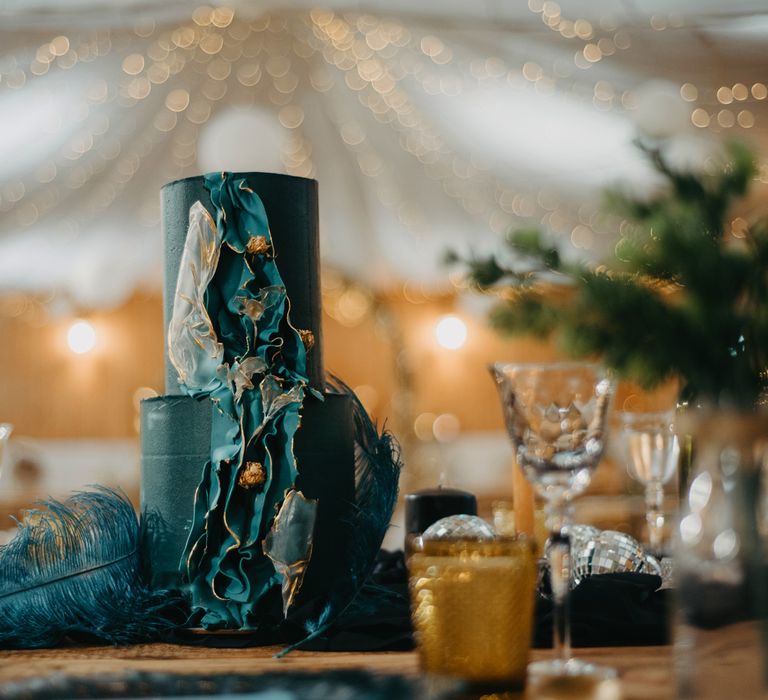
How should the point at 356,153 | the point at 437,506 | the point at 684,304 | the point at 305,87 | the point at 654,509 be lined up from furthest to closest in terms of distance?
1. the point at 356,153
2. the point at 305,87
3. the point at 654,509
4. the point at 437,506
5. the point at 684,304

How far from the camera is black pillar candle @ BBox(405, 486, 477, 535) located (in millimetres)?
1196

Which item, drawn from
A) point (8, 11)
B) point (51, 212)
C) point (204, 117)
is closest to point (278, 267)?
point (8, 11)

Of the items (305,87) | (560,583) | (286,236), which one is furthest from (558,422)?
(305,87)

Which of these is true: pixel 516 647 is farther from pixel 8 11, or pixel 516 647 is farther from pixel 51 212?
pixel 51 212

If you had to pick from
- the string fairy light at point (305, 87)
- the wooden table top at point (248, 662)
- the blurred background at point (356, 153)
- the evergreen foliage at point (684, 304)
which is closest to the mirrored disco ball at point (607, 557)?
the wooden table top at point (248, 662)

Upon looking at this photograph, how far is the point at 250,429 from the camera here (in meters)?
0.92

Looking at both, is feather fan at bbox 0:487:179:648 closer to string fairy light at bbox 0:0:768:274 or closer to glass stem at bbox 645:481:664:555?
glass stem at bbox 645:481:664:555

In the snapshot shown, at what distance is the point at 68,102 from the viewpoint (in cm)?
522

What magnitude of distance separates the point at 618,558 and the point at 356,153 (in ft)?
17.8

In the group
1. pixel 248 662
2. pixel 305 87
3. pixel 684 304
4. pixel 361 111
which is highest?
pixel 305 87

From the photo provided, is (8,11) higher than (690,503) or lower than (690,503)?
higher

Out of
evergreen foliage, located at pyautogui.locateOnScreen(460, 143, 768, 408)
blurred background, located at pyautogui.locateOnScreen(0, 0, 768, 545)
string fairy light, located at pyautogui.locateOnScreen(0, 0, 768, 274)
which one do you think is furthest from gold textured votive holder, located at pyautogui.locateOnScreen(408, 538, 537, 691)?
string fairy light, located at pyautogui.locateOnScreen(0, 0, 768, 274)

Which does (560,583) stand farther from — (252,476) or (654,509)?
(654,509)

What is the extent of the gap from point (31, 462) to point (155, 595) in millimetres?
6509
